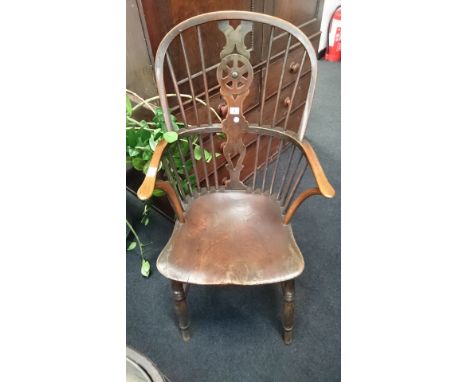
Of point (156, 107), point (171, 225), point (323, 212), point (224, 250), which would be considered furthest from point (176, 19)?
point (323, 212)

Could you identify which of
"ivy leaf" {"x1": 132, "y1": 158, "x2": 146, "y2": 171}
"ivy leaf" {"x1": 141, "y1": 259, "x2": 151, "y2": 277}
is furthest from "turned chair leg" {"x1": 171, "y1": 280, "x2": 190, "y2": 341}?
"ivy leaf" {"x1": 132, "y1": 158, "x2": 146, "y2": 171}

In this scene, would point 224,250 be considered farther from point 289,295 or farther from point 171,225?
point 171,225

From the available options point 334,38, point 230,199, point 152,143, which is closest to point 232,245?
point 230,199

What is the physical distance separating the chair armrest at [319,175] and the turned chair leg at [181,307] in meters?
0.57

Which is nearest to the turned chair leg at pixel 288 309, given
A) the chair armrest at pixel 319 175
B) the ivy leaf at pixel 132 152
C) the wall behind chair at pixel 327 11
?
the chair armrest at pixel 319 175

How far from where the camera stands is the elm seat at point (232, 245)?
95 cm

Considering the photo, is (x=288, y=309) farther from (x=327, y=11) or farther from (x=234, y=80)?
(x=327, y=11)

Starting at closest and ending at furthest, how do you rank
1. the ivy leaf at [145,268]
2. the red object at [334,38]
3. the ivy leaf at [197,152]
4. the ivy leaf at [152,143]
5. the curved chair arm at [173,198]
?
the curved chair arm at [173,198] → the ivy leaf at [152,143] → the ivy leaf at [197,152] → the ivy leaf at [145,268] → the red object at [334,38]

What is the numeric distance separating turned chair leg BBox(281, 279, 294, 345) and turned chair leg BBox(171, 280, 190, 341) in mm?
356

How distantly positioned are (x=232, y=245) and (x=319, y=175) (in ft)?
1.18

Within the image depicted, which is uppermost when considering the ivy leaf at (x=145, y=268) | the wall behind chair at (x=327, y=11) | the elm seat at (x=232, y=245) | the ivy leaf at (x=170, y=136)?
the wall behind chair at (x=327, y=11)

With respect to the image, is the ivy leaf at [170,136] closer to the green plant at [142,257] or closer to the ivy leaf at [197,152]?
the ivy leaf at [197,152]

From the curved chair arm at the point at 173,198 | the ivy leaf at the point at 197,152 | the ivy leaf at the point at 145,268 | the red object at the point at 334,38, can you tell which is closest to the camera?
the curved chair arm at the point at 173,198
